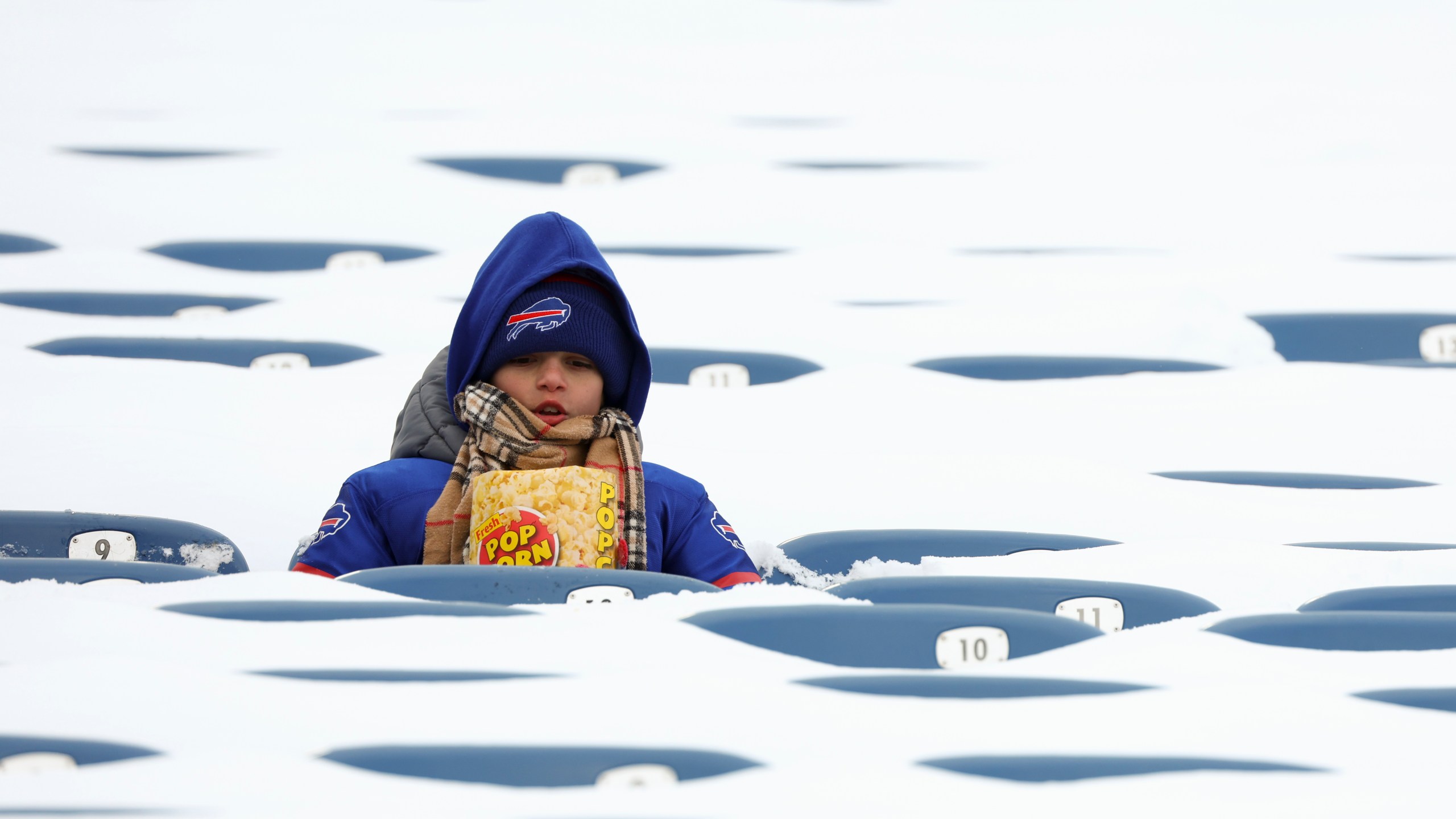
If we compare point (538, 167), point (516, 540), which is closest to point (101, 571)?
point (516, 540)

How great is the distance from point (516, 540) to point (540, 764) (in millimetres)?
491

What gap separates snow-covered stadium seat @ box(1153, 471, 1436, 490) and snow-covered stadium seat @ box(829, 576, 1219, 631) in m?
0.58

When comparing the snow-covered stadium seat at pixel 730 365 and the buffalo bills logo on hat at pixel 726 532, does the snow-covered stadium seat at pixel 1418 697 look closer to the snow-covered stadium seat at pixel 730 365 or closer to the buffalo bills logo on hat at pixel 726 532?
the buffalo bills logo on hat at pixel 726 532

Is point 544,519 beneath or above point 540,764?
above

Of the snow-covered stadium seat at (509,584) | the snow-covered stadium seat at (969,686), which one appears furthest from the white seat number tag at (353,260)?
the snow-covered stadium seat at (969,686)

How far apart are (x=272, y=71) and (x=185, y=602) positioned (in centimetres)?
177

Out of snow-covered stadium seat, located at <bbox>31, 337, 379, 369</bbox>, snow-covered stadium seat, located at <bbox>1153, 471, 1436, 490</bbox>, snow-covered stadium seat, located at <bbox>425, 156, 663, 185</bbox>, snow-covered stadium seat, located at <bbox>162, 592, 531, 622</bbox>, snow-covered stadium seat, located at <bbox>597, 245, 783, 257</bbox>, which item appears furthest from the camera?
snow-covered stadium seat, located at <bbox>425, 156, 663, 185</bbox>

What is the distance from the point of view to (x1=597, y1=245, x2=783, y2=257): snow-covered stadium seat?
2.26 m

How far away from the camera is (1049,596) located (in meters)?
1.20

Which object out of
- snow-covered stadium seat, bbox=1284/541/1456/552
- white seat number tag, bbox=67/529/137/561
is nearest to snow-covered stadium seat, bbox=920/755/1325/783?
snow-covered stadium seat, bbox=1284/541/1456/552

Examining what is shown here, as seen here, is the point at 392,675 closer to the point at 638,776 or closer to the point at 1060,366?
the point at 638,776

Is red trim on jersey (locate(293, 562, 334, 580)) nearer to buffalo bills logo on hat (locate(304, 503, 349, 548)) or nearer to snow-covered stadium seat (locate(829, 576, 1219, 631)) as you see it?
buffalo bills logo on hat (locate(304, 503, 349, 548))

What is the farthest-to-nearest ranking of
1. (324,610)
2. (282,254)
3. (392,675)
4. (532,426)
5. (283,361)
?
1. (282,254)
2. (283,361)
3. (532,426)
4. (324,610)
5. (392,675)

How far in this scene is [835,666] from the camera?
0.94 metres
